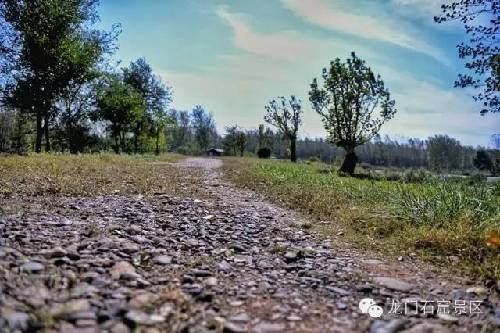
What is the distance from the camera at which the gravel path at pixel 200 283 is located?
312cm

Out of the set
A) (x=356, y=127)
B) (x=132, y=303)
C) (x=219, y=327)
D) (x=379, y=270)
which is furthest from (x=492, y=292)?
(x=356, y=127)

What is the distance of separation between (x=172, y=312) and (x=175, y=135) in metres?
135

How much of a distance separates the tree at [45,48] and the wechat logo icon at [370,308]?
29443mm

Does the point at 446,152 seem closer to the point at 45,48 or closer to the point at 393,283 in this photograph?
the point at 45,48

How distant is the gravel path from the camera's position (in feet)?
10.2

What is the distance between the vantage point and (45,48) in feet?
91.9

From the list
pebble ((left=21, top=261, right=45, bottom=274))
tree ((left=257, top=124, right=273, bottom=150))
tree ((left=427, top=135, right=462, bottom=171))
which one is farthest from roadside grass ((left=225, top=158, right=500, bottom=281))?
tree ((left=427, top=135, right=462, bottom=171))

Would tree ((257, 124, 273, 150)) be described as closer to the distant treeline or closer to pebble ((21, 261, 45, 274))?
the distant treeline

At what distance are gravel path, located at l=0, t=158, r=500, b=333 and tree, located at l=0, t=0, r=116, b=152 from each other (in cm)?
2524

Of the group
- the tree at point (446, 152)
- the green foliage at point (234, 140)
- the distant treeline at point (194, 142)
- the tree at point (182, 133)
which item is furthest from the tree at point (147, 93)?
the tree at point (446, 152)

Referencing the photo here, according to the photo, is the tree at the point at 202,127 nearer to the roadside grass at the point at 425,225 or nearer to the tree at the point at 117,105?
the tree at the point at 117,105

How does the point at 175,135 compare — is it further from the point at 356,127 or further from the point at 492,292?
the point at 492,292

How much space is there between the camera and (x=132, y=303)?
329cm

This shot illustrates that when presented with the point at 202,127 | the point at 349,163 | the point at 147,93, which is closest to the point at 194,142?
the point at 202,127
